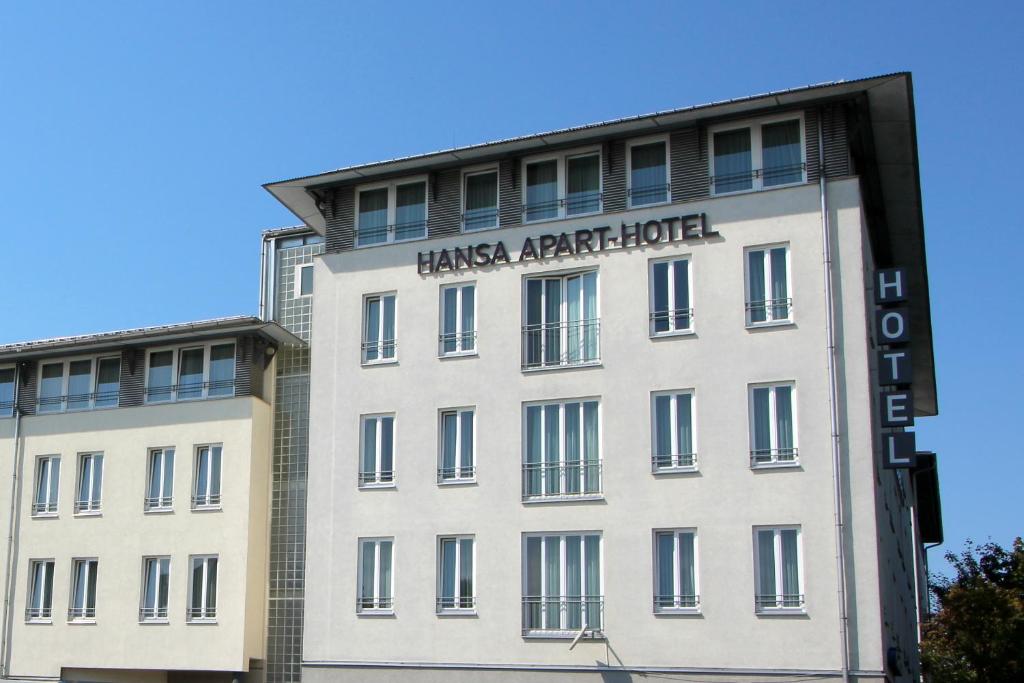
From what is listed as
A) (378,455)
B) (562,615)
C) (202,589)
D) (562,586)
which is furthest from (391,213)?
(202,589)

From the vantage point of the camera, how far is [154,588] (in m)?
34.9

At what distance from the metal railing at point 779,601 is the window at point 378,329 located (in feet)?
35.4

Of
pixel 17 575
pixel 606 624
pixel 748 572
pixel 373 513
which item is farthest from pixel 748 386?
pixel 17 575

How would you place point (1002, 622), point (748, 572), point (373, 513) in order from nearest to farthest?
1. point (748, 572)
2. point (373, 513)
3. point (1002, 622)

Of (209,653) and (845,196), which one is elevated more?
(845,196)

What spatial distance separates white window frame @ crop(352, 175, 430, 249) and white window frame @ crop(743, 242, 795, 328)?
818 cm

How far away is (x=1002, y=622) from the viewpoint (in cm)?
4119

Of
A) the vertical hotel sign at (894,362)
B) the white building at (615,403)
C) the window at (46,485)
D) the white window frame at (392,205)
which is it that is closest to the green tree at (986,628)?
the white building at (615,403)

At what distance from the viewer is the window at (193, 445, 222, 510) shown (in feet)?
114

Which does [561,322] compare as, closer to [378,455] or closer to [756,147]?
[378,455]

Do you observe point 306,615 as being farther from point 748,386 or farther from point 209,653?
point 748,386

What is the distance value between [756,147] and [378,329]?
1027 cm

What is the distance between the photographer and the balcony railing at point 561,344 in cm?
2962

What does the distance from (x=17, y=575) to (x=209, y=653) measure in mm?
7073
